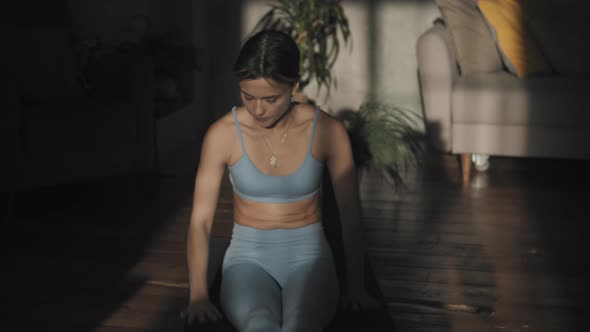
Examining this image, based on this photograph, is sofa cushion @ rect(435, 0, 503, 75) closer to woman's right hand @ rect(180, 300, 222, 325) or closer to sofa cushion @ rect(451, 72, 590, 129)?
sofa cushion @ rect(451, 72, 590, 129)

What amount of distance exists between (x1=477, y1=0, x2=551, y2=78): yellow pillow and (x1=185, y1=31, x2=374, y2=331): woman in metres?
2.16

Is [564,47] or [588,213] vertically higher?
[564,47]

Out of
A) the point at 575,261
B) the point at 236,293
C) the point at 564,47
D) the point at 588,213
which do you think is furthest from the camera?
the point at 564,47

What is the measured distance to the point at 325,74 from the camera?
451 cm

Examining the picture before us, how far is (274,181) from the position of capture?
1637 millimetres

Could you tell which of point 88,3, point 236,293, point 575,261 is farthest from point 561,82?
point 88,3

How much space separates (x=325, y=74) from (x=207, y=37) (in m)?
0.86

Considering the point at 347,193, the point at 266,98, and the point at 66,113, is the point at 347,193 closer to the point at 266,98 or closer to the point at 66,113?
the point at 266,98

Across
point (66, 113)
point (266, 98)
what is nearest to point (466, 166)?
point (66, 113)

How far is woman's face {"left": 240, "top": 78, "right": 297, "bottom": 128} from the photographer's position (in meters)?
1.50

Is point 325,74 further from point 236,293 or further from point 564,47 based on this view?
point 236,293

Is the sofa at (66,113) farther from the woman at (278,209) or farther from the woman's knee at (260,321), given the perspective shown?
the woman's knee at (260,321)

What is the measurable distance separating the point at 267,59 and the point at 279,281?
512mm

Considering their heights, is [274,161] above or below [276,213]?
above
